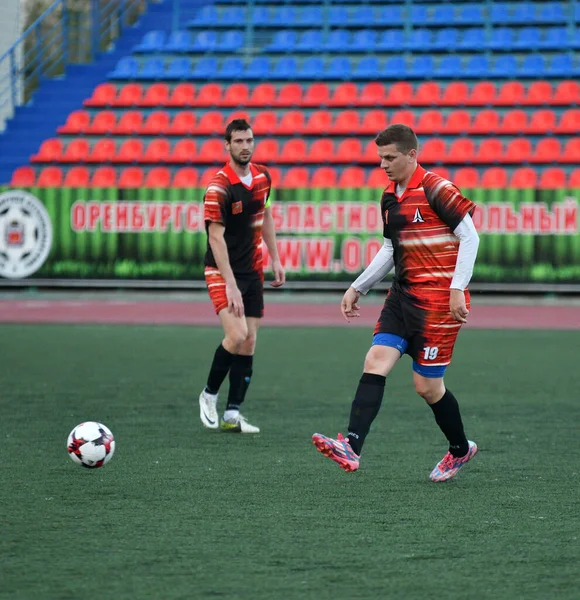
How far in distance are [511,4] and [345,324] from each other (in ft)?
39.5

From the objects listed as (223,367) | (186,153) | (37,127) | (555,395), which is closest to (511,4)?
(186,153)

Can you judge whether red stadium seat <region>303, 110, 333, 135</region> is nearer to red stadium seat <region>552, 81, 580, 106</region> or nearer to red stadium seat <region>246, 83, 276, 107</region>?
red stadium seat <region>246, 83, 276, 107</region>

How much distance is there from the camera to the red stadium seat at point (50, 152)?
23.2 meters

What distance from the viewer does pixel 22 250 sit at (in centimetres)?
2056

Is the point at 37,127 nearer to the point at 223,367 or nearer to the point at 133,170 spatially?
the point at 133,170

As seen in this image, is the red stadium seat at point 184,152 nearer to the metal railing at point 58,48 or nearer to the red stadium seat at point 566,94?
the metal railing at point 58,48

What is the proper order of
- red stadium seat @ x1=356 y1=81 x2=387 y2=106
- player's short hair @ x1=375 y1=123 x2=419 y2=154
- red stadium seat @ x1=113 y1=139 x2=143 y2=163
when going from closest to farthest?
player's short hair @ x1=375 y1=123 x2=419 y2=154
red stadium seat @ x1=113 y1=139 x2=143 y2=163
red stadium seat @ x1=356 y1=81 x2=387 y2=106

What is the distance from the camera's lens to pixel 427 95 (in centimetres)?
2334

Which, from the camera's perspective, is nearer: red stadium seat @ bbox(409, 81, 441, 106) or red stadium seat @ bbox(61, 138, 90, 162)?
red stadium seat @ bbox(61, 138, 90, 162)

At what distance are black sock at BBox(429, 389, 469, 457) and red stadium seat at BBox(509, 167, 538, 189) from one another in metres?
14.9

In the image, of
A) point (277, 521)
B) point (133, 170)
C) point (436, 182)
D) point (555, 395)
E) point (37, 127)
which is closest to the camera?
point (277, 521)

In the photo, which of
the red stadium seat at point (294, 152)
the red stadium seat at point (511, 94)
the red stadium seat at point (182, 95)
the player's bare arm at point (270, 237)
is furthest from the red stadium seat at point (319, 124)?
the player's bare arm at point (270, 237)

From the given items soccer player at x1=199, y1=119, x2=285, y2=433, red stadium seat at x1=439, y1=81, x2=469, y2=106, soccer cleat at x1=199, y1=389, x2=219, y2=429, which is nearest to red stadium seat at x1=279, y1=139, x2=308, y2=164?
red stadium seat at x1=439, y1=81, x2=469, y2=106

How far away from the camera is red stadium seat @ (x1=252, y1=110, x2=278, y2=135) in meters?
23.0
